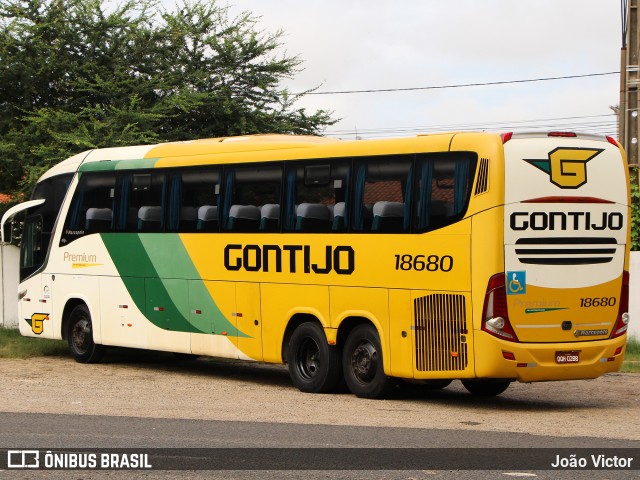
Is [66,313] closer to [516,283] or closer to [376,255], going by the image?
[376,255]

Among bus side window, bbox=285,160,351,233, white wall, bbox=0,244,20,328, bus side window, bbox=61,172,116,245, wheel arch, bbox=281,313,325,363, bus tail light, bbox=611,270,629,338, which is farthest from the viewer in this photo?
white wall, bbox=0,244,20,328

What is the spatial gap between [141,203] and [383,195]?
18.2 feet

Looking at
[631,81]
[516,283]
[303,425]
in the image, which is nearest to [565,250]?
[516,283]

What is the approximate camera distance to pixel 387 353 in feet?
52.3

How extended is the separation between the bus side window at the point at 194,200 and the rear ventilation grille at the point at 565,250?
18.0 ft

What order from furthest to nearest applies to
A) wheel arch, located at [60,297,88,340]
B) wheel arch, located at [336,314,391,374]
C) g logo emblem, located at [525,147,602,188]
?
1. wheel arch, located at [60,297,88,340]
2. wheel arch, located at [336,314,391,374]
3. g logo emblem, located at [525,147,602,188]

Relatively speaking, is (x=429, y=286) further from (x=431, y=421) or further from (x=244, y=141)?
(x=244, y=141)

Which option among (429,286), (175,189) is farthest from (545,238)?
(175,189)

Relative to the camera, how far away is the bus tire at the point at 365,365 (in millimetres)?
16203

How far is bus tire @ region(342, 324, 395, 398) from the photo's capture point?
638 inches

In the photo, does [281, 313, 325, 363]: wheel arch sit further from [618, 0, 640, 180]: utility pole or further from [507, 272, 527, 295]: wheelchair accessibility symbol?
[618, 0, 640, 180]: utility pole

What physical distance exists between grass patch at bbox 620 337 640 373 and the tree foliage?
38.0ft

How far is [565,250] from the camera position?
49.9 ft

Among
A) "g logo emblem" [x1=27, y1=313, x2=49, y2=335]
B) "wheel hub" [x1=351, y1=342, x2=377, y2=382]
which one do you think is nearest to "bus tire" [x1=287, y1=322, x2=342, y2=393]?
"wheel hub" [x1=351, y1=342, x2=377, y2=382]
